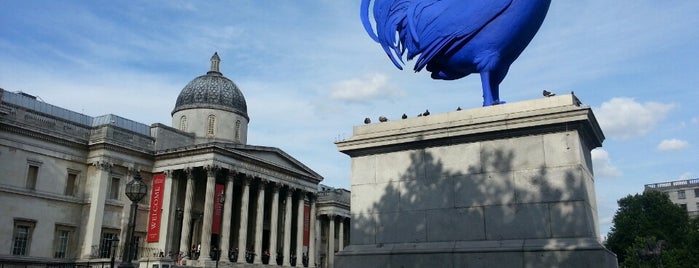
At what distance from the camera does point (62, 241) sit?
1684 inches

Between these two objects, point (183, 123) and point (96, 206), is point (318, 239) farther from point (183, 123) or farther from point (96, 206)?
point (96, 206)

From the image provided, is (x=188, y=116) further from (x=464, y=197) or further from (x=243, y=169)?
(x=464, y=197)

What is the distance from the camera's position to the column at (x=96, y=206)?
140 ft

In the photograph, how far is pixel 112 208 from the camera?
147ft

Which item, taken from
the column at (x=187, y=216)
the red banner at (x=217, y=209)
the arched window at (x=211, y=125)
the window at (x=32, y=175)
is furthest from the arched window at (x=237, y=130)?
the window at (x=32, y=175)

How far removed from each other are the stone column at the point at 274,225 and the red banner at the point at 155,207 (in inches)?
379

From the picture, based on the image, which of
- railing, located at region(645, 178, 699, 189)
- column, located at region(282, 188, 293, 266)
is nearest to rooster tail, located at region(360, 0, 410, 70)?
column, located at region(282, 188, 293, 266)

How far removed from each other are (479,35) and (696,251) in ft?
176

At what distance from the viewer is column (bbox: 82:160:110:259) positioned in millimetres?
42625

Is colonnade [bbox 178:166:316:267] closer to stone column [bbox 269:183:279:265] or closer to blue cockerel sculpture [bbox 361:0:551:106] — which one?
stone column [bbox 269:183:279:265]

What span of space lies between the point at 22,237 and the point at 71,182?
17.4ft

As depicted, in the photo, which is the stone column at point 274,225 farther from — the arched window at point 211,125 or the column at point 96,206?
the column at point 96,206

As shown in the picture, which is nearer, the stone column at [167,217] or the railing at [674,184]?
the stone column at [167,217]

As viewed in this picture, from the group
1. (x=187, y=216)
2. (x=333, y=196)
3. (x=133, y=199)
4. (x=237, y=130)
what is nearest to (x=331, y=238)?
(x=333, y=196)
